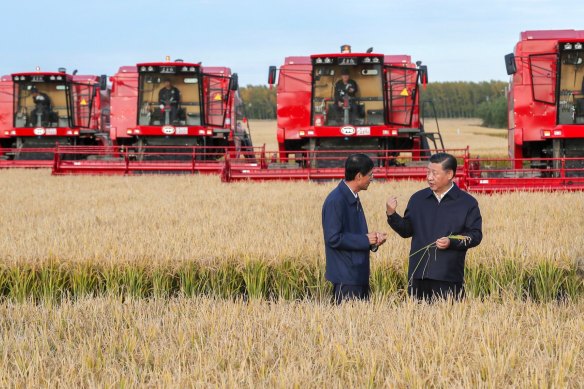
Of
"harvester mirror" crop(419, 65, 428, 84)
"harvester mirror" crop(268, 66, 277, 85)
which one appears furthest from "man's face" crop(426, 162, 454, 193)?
"harvester mirror" crop(419, 65, 428, 84)

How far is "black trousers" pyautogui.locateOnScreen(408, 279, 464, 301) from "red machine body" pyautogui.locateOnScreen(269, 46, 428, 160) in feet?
36.2

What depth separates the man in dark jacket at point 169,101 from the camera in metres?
19.4

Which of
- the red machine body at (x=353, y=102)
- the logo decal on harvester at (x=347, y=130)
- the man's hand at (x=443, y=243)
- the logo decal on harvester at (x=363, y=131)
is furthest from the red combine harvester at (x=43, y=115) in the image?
the man's hand at (x=443, y=243)

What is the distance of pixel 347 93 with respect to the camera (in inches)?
654

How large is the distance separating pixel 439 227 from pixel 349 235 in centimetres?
56

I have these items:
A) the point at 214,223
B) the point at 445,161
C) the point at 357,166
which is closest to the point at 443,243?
the point at 445,161

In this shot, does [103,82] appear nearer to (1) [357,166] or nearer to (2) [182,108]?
(2) [182,108]

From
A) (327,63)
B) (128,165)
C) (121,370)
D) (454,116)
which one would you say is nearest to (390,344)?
(121,370)

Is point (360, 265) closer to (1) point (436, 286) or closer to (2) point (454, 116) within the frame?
(1) point (436, 286)

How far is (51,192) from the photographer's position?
14.1 m

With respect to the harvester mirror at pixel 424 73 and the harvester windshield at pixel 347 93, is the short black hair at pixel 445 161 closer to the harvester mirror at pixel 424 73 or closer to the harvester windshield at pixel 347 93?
the harvester mirror at pixel 424 73

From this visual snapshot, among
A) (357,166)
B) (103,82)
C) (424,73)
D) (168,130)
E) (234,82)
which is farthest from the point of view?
(103,82)

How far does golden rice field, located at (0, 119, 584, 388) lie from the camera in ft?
11.6

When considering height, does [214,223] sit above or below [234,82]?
Result: below
